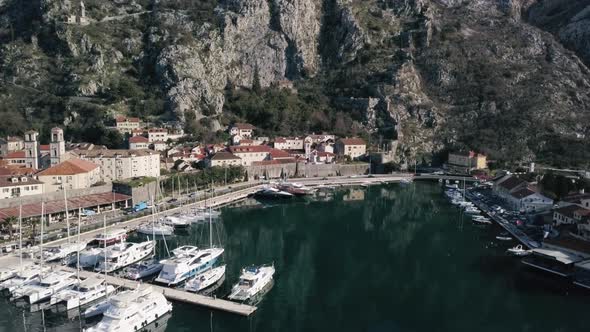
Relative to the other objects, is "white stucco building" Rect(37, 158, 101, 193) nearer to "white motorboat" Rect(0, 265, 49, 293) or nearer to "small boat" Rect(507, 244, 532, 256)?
"white motorboat" Rect(0, 265, 49, 293)

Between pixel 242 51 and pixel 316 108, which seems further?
pixel 242 51

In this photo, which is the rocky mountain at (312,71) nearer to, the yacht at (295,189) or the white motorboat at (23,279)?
the yacht at (295,189)

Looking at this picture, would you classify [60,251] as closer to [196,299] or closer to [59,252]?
[59,252]

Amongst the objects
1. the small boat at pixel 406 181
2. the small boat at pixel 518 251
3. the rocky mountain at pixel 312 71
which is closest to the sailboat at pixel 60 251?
the small boat at pixel 518 251

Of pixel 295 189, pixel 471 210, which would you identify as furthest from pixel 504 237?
pixel 295 189

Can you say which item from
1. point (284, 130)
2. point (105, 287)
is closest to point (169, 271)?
point (105, 287)

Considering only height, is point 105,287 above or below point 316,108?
below

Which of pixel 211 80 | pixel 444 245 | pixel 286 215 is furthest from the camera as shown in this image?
pixel 211 80

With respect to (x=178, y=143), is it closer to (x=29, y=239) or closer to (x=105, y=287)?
(x=29, y=239)

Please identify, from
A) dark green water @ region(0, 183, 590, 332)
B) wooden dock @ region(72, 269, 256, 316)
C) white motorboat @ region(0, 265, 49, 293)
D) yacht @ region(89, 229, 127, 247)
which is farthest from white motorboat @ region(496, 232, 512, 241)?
white motorboat @ region(0, 265, 49, 293)
